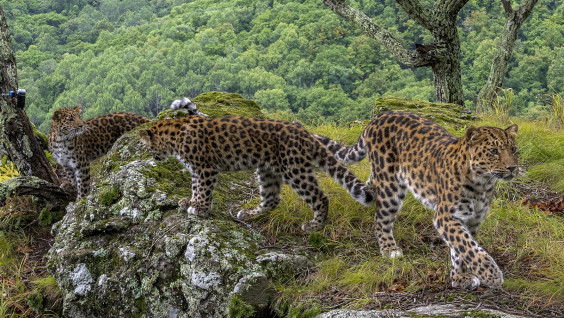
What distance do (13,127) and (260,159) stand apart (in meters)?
5.01

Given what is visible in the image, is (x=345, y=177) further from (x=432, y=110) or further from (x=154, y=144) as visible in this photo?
(x=432, y=110)

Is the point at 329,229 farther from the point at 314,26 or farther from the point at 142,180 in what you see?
the point at 314,26

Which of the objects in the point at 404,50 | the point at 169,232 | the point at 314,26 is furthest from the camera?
the point at 314,26

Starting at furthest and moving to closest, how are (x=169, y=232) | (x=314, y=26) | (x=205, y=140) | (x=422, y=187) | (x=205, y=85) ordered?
(x=314, y=26)
(x=205, y=85)
(x=205, y=140)
(x=169, y=232)
(x=422, y=187)

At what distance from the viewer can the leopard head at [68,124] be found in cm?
922

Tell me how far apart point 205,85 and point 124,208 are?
5003 centimetres

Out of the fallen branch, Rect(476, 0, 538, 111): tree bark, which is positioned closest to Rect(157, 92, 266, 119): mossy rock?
the fallen branch

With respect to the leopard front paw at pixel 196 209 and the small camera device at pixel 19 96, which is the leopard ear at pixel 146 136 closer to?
the leopard front paw at pixel 196 209

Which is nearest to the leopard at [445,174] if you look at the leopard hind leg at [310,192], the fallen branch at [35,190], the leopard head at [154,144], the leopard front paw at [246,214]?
the leopard hind leg at [310,192]

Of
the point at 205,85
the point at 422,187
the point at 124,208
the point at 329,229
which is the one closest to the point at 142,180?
the point at 124,208

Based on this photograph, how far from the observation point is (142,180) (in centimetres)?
727

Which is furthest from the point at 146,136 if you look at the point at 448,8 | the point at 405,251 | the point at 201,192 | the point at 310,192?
the point at 448,8

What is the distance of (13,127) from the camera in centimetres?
918

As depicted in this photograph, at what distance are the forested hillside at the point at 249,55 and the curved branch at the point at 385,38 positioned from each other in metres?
18.2
